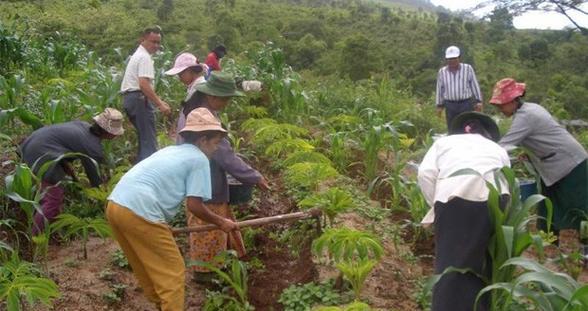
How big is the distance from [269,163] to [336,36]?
71.7 feet

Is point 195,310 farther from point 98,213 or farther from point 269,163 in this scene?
point 269,163

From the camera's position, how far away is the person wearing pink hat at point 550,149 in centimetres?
404

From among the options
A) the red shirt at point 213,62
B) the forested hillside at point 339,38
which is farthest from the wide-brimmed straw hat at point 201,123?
the forested hillside at point 339,38

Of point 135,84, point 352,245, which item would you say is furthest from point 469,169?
point 135,84

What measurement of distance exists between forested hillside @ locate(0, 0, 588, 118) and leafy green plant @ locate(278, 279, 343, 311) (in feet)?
38.8

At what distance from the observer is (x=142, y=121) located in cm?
548

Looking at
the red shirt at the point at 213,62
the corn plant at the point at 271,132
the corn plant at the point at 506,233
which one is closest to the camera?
the corn plant at the point at 506,233

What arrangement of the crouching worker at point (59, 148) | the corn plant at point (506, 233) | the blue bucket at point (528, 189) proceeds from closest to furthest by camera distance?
1. the corn plant at point (506, 233)
2. the crouching worker at point (59, 148)
3. the blue bucket at point (528, 189)

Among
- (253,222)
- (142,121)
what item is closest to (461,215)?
(253,222)

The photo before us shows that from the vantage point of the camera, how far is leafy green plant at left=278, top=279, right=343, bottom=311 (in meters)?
3.42

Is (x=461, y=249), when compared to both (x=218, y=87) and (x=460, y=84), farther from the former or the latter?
(x=460, y=84)

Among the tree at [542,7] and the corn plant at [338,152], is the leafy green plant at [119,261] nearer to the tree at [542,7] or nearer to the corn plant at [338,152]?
the corn plant at [338,152]

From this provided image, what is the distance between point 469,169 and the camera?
2.65 meters

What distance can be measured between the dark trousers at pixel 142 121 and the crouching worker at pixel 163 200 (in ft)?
7.55
